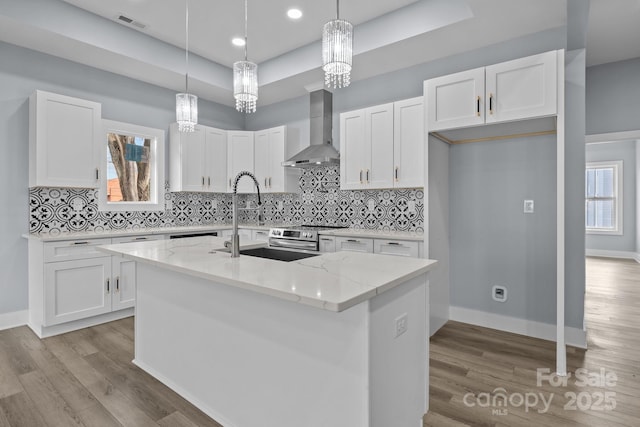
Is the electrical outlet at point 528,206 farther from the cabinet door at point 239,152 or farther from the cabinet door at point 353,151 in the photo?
the cabinet door at point 239,152

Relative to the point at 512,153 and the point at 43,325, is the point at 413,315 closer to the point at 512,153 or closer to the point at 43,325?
the point at 512,153

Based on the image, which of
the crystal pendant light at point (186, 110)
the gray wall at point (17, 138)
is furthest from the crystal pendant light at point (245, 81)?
the gray wall at point (17, 138)

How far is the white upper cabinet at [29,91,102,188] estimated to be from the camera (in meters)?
3.28

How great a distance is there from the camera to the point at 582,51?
2951 mm

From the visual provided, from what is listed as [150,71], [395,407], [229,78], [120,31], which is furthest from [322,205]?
[395,407]

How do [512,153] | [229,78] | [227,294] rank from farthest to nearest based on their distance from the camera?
1. [229,78]
2. [512,153]
3. [227,294]

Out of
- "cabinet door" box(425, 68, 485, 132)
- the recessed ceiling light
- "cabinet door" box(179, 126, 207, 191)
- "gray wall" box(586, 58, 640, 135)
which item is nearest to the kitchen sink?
"cabinet door" box(425, 68, 485, 132)

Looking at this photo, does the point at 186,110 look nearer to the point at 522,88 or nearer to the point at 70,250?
the point at 70,250

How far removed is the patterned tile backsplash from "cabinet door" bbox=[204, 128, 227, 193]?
0.38 meters

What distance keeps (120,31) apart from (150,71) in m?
0.51

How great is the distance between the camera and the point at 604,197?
779 centimetres

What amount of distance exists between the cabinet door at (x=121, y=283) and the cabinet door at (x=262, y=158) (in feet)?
6.59

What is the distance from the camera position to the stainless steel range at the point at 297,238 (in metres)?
3.85

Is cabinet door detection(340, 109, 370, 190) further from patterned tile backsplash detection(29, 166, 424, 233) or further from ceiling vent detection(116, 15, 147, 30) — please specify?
ceiling vent detection(116, 15, 147, 30)
